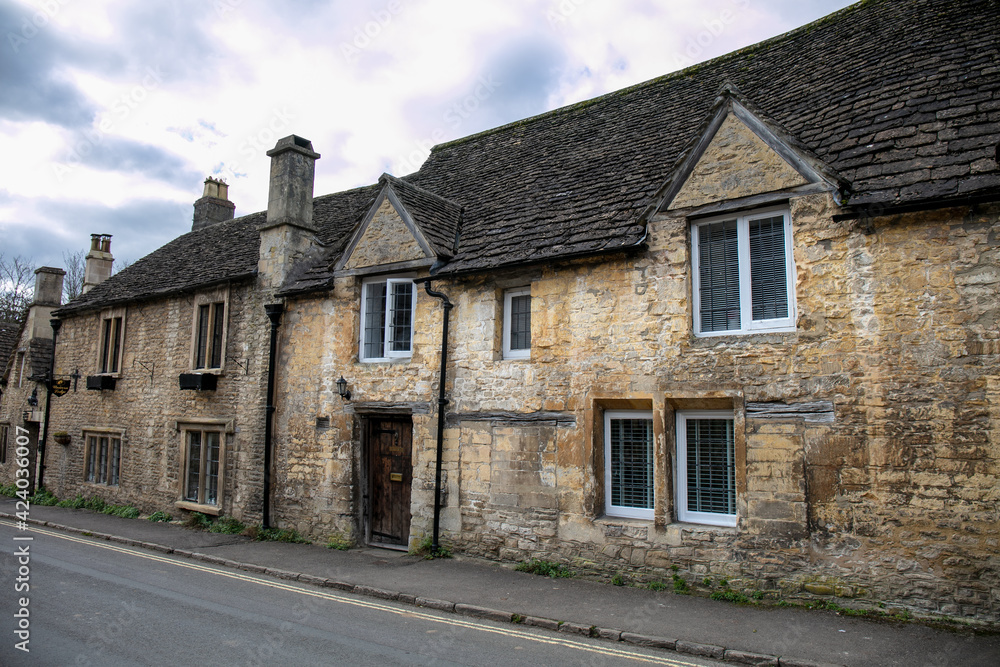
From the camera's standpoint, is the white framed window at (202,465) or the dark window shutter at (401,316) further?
the white framed window at (202,465)

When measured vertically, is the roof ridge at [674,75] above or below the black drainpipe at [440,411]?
above

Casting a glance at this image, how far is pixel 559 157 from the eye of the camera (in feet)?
42.4

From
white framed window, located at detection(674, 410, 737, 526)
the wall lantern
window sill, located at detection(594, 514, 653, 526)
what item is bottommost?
window sill, located at detection(594, 514, 653, 526)

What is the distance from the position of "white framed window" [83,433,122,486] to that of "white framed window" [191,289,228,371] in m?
4.24

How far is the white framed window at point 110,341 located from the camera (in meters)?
18.0

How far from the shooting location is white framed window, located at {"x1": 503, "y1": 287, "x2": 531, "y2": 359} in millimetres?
10477

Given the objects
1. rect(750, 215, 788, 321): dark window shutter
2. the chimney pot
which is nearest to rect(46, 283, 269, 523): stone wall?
the chimney pot

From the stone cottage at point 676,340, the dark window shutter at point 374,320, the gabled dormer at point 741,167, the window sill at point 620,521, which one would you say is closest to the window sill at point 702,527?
the stone cottage at point 676,340

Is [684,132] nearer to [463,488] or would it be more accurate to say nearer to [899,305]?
[899,305]

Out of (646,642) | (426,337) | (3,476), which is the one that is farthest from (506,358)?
(3,476)

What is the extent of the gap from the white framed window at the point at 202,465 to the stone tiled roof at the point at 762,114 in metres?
3.61

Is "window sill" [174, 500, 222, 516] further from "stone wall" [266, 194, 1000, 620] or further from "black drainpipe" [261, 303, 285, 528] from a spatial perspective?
"stone wall" [266, 194, 1000, 620]

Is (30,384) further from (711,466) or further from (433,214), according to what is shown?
(711,466)

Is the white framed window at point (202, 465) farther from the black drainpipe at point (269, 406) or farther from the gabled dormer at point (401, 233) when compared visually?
the gabled dormer at point (401, 233)
